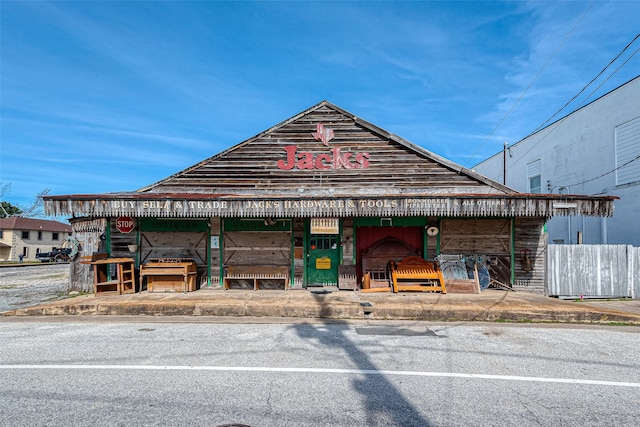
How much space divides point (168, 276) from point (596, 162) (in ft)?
67.0

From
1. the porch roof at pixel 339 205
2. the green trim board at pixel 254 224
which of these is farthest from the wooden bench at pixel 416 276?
the green trim board at pixel 254 224

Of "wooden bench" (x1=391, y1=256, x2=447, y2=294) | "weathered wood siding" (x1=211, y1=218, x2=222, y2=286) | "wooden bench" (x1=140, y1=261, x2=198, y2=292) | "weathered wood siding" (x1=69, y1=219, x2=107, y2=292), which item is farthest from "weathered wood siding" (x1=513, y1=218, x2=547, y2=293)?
"weathered wood siding" (x1=69, y1=219, x2=107, y2=292)

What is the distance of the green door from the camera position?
12031 mm

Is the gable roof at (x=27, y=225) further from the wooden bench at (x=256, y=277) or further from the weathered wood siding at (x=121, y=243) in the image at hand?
the wooden bench at (x=256, y=277)


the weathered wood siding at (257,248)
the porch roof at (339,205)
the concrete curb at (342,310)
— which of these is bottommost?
the concrete curb at (342,310)

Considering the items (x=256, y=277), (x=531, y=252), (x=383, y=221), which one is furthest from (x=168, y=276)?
(x=531, y=252)

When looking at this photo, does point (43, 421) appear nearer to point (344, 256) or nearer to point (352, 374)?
point (352, 374)

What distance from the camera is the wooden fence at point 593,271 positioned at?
1194 cm

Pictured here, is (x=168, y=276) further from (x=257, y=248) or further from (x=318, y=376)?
(x=318, y=376)

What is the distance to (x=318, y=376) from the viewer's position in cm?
479

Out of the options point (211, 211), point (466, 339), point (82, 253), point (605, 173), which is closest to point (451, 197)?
point (466, 339)

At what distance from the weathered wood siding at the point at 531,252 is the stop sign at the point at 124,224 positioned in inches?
479

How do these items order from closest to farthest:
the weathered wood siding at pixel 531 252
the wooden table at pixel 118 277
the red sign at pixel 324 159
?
1. the wooden table at pixel 118 277
2. the weathered wood siding at pixel 531 252
3. the red sign at pixel 324 159

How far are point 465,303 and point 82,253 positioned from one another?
12.1 meters
